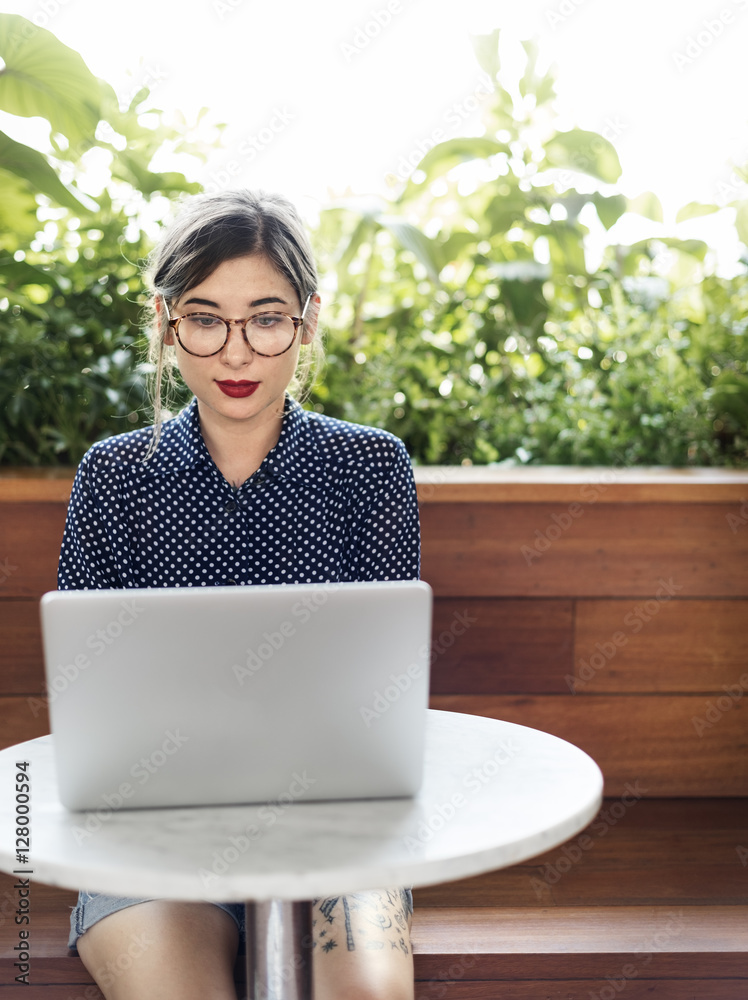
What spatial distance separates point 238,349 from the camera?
4.07ft

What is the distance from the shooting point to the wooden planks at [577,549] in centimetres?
184

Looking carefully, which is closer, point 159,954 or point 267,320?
Result: point 159,954

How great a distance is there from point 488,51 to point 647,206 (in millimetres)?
524

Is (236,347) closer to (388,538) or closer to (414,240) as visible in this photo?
(388,538)

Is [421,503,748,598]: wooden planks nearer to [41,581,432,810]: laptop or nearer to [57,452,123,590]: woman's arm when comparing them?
[57,452,123,590]: woman's arm

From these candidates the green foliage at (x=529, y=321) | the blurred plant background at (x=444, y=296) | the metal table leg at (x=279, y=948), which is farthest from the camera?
the green foliage at (x=529, y=321)

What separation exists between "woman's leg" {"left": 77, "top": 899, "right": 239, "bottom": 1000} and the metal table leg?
Result: 0.17 m

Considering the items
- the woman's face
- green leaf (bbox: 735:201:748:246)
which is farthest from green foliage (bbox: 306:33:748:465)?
the woman's face

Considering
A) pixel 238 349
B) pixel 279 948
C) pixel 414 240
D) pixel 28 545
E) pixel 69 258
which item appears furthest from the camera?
pixel 69 258

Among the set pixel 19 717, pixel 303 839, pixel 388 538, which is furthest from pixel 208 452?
pixel 19 717

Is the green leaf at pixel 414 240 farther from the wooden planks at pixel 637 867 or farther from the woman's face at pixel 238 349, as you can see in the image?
the wooden planks at pixel 637 867

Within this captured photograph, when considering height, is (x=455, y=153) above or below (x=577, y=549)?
above

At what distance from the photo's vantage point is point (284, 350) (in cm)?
127

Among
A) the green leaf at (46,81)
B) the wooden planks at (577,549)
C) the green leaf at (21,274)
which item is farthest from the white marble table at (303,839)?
the green leaf at (46,81)
